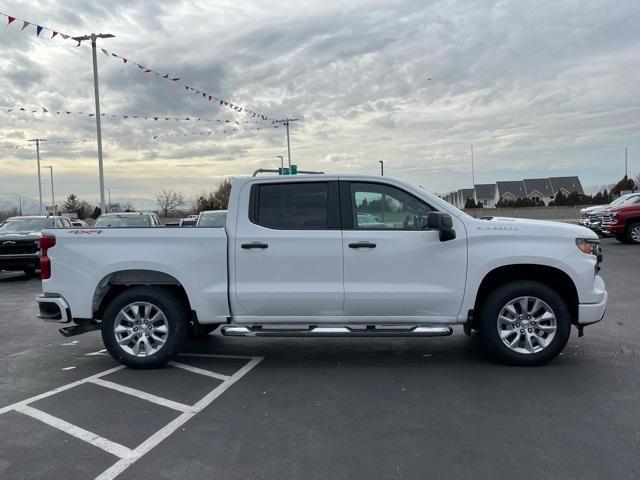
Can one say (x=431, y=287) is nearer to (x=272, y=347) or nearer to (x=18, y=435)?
(x=272, y=347)

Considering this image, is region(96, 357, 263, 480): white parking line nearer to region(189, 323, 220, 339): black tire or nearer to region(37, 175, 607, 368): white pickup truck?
region(37, 175, 607, 368): white pickup truck

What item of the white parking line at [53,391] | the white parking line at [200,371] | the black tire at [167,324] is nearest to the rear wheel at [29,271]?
the white parking line at [53,391]

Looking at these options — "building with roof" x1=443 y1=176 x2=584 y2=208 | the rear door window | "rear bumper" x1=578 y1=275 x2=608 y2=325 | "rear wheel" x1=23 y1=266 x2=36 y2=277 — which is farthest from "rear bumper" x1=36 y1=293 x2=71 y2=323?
"building with roof" x1=443 y1=176 x2=584 y2=208

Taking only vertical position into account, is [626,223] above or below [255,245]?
below

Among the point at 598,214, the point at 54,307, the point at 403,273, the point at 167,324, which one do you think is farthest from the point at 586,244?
the point at 598,214

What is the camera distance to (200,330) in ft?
22.2

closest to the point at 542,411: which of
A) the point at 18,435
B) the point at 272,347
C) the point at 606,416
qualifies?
the point at 606,416

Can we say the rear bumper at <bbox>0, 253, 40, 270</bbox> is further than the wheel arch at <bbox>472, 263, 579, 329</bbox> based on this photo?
Yes

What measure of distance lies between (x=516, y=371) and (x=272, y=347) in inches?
112

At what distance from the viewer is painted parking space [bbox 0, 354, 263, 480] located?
12.2 feet

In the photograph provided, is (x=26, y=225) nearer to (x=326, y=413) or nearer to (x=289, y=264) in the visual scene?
(x=289, y=264)

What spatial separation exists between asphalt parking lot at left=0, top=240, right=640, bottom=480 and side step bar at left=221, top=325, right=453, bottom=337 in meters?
0.40

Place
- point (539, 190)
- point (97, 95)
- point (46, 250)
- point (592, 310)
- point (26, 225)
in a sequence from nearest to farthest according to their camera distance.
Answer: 1. point (592, 310)
2. point (46, 250)
3. point (26, 225)
4. point (97, 95)
5. point (539, 190)

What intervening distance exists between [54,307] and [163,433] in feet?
8.21
